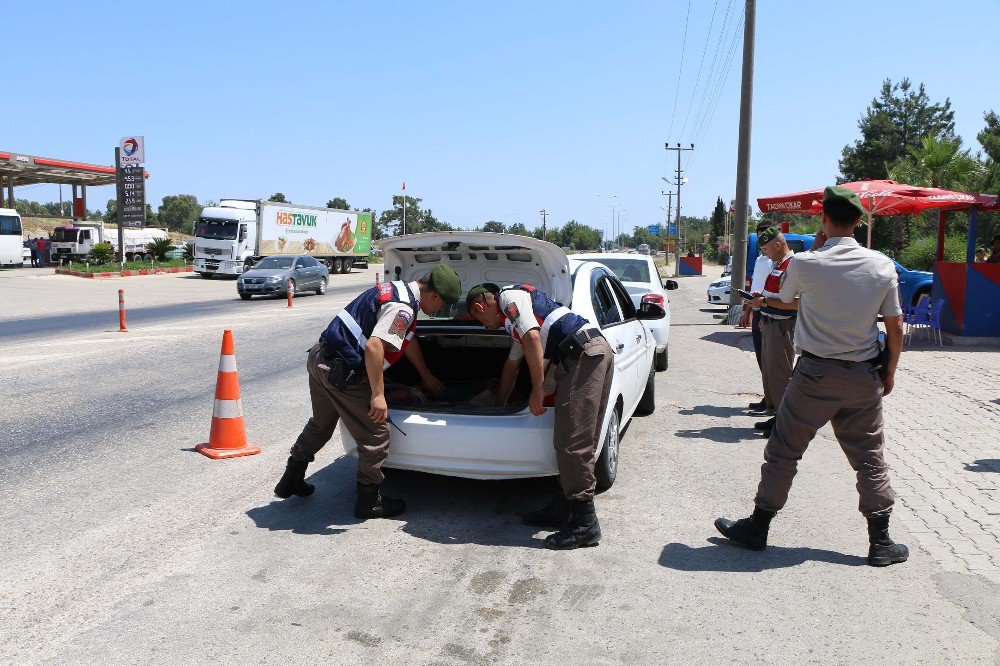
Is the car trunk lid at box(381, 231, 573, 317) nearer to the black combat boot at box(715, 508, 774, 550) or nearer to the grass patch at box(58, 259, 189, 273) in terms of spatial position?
the black combat boot at box(715, 508, 774, 550)

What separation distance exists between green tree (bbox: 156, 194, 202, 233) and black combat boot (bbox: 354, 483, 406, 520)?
105241 mm

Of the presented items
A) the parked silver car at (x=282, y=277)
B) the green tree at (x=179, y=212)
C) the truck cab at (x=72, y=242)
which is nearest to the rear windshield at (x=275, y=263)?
the parked silver car at (x=282, y=277)

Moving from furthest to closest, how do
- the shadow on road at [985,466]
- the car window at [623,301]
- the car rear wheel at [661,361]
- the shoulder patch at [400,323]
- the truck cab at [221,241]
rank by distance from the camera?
the truck cab at [221,241]
the car rear wheel at [661,361]
the car window at [623,301]
the shadow on road at [985,466]
the shoulder patch at [400,323]

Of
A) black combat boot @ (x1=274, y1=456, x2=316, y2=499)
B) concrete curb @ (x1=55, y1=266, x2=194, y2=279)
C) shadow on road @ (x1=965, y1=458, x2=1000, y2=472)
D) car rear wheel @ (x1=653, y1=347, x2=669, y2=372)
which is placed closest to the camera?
black combat boot @ (x1=274, y1=456, x2=316, y2=499)

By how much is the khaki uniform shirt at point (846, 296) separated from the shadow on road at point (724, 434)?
299cm

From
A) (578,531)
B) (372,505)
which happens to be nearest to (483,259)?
(372,505)

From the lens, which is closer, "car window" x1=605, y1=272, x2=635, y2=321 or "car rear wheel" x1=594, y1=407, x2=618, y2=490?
"car rear wheel" x1=594, y1=407, x2=618, y2=490

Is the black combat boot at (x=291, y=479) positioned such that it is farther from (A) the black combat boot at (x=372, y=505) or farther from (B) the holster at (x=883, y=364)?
(B) the holster at (x=883, y=364)

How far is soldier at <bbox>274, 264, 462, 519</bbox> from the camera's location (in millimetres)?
4750

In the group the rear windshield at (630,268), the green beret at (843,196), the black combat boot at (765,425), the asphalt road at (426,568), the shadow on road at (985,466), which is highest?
the green beret at (843,196)

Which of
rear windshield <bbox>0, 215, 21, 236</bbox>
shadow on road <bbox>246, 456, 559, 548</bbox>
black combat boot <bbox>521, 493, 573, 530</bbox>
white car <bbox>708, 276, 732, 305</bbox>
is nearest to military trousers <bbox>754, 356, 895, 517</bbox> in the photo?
black combat boot <bbox>521, 493, 573, 530</bbox>

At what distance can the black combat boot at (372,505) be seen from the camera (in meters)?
5.06

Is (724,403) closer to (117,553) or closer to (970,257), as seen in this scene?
(117,553)

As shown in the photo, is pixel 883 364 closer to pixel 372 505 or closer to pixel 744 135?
pixel 372 505
